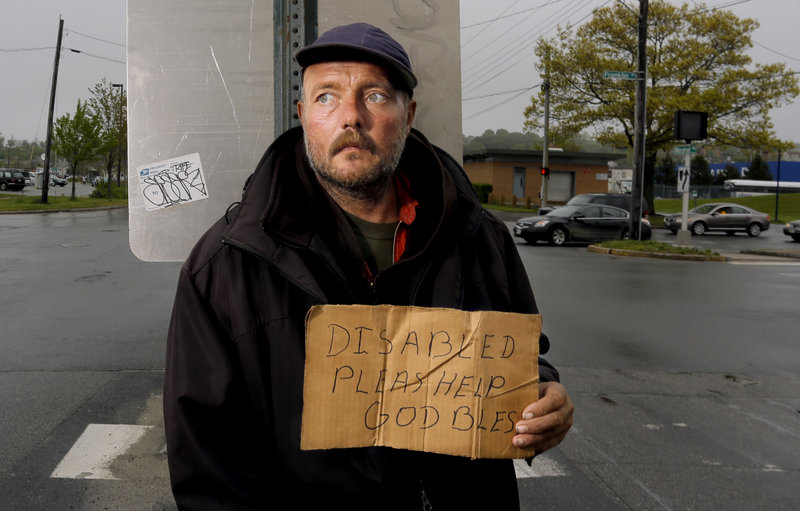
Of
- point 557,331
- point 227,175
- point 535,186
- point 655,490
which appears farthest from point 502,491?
point 535,186

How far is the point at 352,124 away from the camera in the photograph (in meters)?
→ 1.73

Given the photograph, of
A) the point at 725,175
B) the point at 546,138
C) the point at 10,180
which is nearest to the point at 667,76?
the point at 546,138

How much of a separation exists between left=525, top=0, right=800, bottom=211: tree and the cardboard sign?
1481 inches

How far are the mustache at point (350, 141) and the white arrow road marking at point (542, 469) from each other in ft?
9.46

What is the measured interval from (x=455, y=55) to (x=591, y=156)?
5236 centimetres

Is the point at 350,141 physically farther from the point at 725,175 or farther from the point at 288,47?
the point at 725,175

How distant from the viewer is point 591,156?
5262cm

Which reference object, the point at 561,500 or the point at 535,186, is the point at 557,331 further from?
the point at 535,186

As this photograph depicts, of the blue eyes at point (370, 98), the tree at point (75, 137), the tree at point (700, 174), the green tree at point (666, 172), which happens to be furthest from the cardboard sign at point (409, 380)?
the tree at point (700, 174)

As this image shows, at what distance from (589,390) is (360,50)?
491 cm

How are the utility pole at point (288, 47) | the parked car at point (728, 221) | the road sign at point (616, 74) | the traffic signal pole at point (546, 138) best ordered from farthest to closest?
1. the traffic signal pole at point (546, 138)
2. the parked car at point (728, 221)
3. the road sign at point (616, 74)
4. the utility pole at point (288, 47)

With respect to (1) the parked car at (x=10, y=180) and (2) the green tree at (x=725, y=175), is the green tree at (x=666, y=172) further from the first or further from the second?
(1) the parked car at (x=10, y=180)

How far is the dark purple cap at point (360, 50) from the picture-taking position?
169cm

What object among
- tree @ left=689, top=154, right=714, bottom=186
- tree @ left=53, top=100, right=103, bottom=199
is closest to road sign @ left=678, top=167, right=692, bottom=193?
tree @ left=53, top=100, right=103, bottom=199
